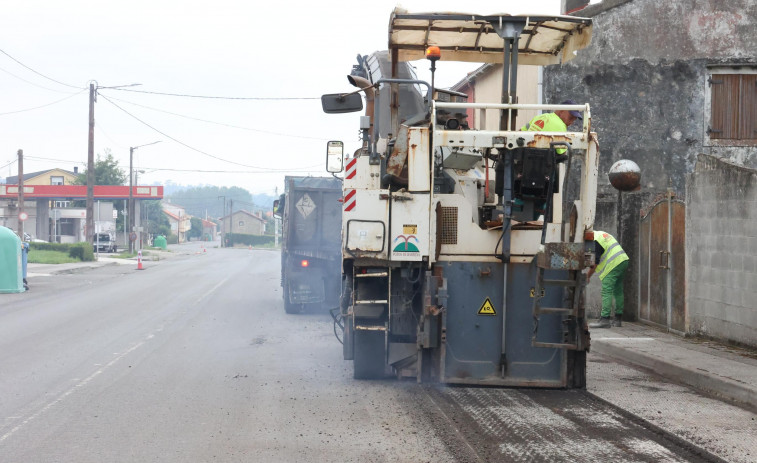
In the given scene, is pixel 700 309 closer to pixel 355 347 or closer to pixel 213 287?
pixel 355 347

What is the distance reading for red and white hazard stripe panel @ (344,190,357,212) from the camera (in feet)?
25.5

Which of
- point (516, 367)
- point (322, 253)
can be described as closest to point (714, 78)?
point (322, 253)

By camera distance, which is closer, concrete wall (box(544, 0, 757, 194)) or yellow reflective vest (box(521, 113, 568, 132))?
yellow reflective vest (box(521, 113, 568, 132))

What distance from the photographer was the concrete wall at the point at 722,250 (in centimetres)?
1025

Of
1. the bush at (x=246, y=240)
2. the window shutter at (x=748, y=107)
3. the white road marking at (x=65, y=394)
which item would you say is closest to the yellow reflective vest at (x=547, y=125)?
the white road marking at (x=65, y=394)

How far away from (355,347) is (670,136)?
10149 millimetres

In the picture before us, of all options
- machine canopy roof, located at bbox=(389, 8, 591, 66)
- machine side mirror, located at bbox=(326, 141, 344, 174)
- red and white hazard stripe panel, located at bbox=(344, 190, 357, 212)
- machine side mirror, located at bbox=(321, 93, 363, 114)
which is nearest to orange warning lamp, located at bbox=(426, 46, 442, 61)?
machine canopy roof, located at bbox=(389, 8, 591, 66)

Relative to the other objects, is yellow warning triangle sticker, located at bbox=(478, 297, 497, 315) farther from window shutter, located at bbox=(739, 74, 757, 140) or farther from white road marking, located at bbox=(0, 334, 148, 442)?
window shutter, located at bbox=(739, 74, 757, 140)

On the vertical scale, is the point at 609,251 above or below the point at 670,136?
below

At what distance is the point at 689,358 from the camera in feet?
31.2

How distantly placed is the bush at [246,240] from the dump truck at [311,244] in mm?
82481

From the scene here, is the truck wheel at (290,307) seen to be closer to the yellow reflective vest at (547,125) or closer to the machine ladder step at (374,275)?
the machine ladder step at (374,275)

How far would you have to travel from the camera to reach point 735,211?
10.6m

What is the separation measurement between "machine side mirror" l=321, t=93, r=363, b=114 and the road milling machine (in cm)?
1
